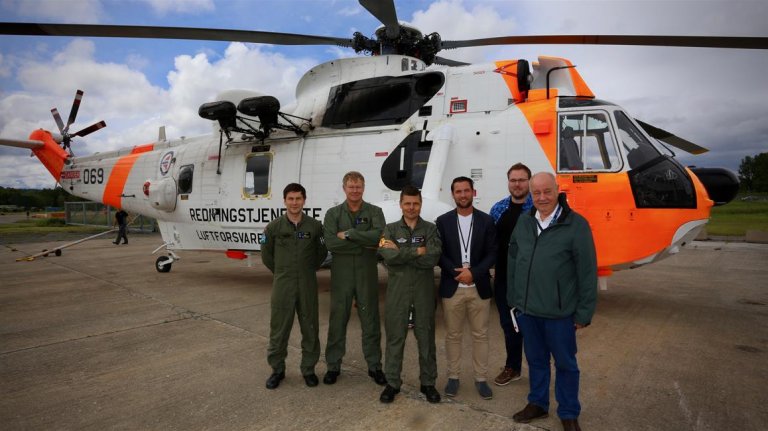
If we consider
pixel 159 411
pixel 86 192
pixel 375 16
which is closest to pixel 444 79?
pixel 375 16

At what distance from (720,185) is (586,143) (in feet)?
5.52

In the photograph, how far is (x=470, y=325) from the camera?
3375 millimetres

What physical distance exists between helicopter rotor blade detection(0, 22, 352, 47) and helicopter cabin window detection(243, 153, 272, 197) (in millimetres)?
1913

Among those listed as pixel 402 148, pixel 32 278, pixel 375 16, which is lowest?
pixel 32 278

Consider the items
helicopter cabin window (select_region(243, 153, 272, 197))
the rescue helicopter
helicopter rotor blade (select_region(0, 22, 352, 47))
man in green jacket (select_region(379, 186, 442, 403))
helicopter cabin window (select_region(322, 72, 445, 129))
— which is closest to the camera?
man in green jacket (select_region(379, 186, 442, 403))

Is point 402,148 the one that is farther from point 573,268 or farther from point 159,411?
point 159,411

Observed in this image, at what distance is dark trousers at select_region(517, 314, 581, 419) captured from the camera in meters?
2.77

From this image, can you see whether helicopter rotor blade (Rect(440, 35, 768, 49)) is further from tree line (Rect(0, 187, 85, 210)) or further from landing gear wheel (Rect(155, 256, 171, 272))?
tree line (Rect(0, 187, 85, 210))

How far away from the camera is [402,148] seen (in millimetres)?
6125

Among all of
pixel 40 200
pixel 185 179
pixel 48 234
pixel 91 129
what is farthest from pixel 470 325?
pixel 40 200

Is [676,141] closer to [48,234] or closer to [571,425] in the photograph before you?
[571,425]

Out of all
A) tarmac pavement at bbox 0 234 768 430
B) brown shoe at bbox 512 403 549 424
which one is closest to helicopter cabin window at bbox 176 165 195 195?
tarmac pavement at bbox 0 234 768 430

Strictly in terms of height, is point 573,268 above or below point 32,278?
above

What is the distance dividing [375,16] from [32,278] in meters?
9.80
